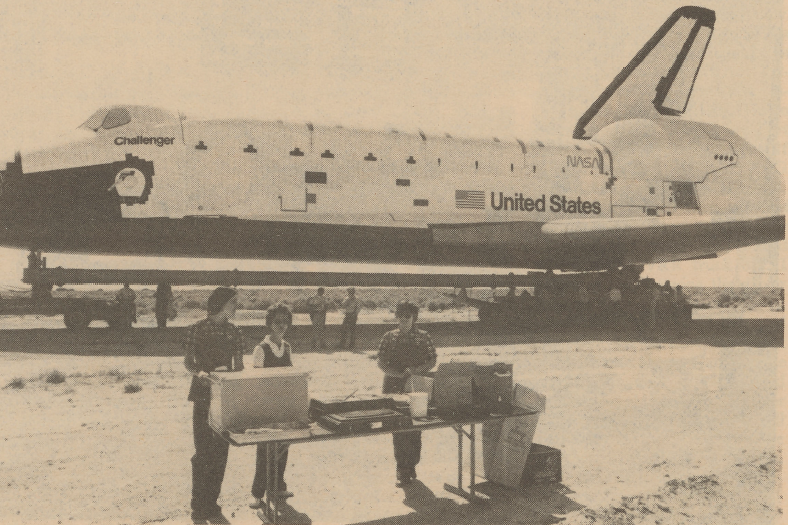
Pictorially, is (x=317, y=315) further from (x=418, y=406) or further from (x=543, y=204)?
(x=418, y=406)

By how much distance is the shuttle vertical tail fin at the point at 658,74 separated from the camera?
74.3 feet

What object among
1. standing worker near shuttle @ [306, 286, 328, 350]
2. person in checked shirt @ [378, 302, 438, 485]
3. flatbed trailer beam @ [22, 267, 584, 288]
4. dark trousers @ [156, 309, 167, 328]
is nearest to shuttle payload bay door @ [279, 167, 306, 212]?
flatbed trailer beam @ [22, 267, 584, 288]

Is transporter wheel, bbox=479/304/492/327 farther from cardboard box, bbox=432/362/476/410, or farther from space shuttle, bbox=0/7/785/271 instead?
cardboard box, bbox=432/362/476/410

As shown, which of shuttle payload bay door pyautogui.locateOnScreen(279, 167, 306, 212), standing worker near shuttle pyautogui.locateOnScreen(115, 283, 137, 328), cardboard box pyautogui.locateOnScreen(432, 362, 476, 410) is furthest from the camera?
standing worker near shuttle pyautogui.locateOnScreen(115, 283, 137, 328)

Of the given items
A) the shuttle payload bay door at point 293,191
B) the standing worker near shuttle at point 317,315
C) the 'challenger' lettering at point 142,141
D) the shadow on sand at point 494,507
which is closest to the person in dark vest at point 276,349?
the shadow on sand at point 494,507

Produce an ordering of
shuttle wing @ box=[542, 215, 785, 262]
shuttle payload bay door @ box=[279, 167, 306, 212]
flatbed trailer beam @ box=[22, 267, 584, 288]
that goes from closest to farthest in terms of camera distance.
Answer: flatbed trailer beam @ box=[22, 267, 584, 288]
shuttle payload bay door @ box=[279, 167, 306, 212]
shuttle wing @ box=[542, 215, 785, 262]

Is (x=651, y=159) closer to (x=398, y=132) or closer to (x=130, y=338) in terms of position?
(x=398, y=132)

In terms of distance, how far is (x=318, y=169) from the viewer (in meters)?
16.4

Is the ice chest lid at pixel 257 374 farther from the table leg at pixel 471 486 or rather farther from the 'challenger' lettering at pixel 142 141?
the 'challenger' lettering at pixel 142 141

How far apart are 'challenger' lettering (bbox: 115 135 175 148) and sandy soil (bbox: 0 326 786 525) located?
6084 mm

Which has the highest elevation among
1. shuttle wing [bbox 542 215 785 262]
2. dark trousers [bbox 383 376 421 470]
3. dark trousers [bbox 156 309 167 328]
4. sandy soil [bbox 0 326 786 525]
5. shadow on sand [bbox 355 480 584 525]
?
shuttle wing [bbox 542 215 785 262]

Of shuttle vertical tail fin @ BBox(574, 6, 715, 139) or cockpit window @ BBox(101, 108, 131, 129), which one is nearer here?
cockpit window @ BBox(101, 108, 131, 129)

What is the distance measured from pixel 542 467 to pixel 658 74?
2073 cm

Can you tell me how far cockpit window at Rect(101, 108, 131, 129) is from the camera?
15.2 meters
